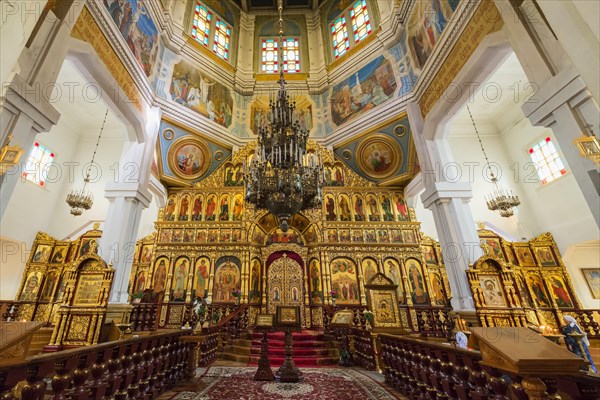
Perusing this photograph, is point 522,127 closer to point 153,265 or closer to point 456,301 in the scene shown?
point 456,301

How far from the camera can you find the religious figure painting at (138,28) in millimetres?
6387

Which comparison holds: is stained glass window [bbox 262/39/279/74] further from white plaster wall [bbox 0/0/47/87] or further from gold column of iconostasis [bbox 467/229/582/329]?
gold column of iconostasis [bbox 467/229/582/329]

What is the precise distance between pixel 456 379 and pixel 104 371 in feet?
10.7

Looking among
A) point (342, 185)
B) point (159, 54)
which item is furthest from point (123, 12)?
point (342, 185)

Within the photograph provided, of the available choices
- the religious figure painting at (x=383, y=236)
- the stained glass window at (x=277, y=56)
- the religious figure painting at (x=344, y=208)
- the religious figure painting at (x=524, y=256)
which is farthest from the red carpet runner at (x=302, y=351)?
the stained glass window at (x=277, y=56)

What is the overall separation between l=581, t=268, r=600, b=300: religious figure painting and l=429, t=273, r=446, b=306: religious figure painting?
479 centimetres

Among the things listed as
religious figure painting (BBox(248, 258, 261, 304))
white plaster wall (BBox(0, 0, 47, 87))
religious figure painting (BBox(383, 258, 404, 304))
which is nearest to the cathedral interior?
white plaster wall (BBox(0, 0, 47, 87))

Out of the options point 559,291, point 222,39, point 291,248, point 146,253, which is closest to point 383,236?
point 291,248

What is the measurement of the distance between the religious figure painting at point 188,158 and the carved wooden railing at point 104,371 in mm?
7799

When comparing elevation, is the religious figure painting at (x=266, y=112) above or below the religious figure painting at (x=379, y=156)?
above

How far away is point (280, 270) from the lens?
1034cm

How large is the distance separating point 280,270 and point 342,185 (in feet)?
14.7

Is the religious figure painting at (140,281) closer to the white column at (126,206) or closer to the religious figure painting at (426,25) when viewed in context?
the white column at (126,206)

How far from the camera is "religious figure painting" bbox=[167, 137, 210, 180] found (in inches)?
394
